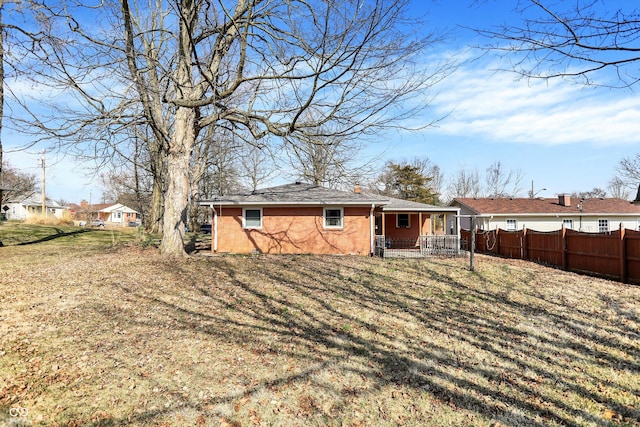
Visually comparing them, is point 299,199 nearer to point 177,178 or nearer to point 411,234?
point 177,178

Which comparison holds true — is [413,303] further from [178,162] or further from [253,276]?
[178,162]

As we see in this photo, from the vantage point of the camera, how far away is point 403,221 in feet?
70.7

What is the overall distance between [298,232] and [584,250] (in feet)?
35.9

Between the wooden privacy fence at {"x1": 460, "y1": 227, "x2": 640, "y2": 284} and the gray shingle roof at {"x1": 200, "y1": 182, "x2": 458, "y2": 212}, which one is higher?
the gray shingle roof at {"x1": 200, "y1": 182, "x2": 458, "y2": 212}

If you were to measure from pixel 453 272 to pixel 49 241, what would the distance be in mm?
18542

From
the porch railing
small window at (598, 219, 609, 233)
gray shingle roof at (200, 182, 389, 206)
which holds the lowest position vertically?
the porch railing

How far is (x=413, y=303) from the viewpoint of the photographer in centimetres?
786

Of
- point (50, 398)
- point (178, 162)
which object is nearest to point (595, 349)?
point (50, 398)

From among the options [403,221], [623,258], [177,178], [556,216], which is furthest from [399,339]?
[556,216]

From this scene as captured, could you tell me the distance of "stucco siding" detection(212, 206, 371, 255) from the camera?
53.1 ft

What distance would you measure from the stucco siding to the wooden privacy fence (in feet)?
24.5

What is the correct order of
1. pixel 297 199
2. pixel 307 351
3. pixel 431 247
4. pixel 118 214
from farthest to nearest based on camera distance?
pixel 118 214, pixel 431 247, pixel 297 199, pixel 307 351

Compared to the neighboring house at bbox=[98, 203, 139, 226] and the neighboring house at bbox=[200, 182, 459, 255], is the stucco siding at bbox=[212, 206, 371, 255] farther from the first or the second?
the neighboring house at bbox=[98, 203, 139, 226]

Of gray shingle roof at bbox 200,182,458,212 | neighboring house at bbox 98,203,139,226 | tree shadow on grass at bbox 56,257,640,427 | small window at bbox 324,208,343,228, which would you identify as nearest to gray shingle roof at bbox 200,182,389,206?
gray shingle roof at bbox 200,182,458,212
